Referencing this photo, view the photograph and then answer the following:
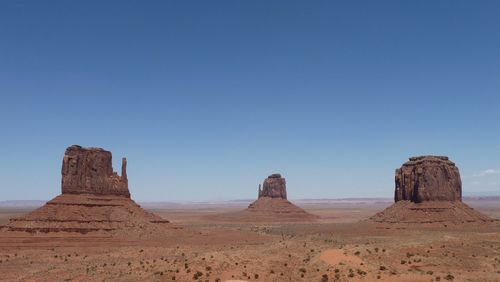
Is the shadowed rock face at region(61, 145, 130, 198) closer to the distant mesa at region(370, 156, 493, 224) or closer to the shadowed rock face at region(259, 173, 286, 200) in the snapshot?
the distant mesa at region(370, 156, 493, 224)

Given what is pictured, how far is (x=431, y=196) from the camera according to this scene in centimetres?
9506

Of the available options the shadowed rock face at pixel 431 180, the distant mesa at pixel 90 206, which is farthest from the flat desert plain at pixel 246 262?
the shadowed rock face at pixel 431 180

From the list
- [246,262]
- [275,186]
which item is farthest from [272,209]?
[246,262]

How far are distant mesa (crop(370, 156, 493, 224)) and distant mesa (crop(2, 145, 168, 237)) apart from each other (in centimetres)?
5247

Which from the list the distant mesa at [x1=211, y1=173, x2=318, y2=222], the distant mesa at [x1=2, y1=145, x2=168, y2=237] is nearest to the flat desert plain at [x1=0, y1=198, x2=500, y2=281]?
the distant mesa at [x1=2, y1=145, x2=168, y2=237]

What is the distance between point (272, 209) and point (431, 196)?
6709 centimetres

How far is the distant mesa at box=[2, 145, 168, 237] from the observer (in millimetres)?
68438

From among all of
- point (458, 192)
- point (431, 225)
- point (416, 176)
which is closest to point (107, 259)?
point (431, 225)

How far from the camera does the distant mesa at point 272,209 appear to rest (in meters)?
146

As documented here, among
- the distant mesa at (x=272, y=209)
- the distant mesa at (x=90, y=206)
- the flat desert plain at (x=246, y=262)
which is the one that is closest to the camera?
the flat desert plain at (x=246, y=262)

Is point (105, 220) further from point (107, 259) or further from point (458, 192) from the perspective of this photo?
point (458, 192)

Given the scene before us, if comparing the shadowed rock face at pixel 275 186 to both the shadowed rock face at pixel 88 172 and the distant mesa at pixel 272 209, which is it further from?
the shadowed rock face at pixel 88 172

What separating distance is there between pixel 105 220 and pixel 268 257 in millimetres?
35791

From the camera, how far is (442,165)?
96688 mm
